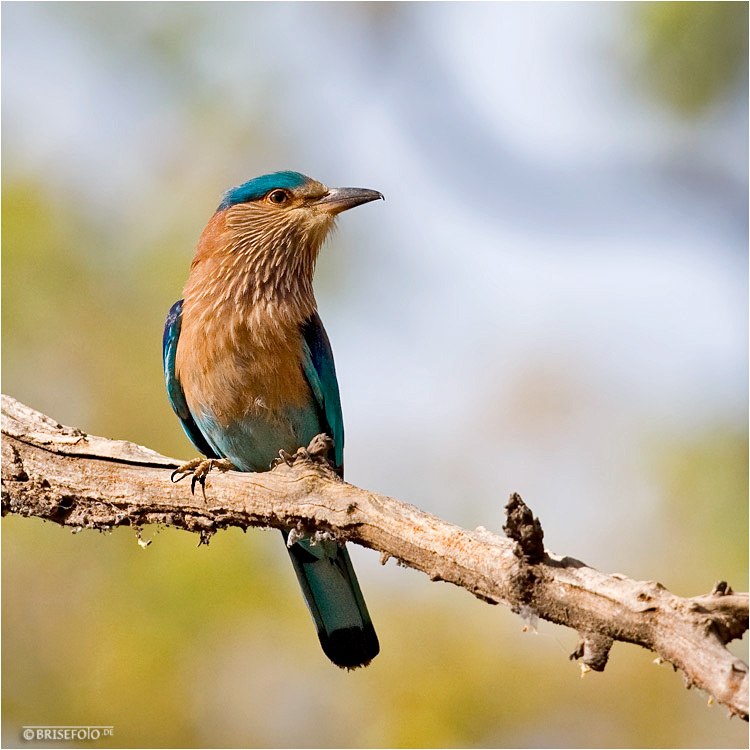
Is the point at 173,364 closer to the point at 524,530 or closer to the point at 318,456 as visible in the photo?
the point at 318,456

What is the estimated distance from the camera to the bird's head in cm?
551

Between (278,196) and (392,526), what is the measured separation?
3.01 meters

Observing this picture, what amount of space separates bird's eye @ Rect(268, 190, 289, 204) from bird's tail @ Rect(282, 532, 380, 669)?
2125mm

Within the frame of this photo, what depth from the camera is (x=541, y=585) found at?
9.47 ft

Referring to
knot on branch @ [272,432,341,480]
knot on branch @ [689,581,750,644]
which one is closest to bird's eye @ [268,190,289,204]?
knot on branch @ [272,432,341,480]

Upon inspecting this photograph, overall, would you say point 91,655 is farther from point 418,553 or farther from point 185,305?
point 418,553

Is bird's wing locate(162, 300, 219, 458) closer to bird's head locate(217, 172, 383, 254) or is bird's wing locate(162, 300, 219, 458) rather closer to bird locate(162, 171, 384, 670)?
bird locate(162, 171, 384, 670)

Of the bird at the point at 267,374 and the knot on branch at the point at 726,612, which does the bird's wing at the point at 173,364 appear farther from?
the knot on branch at the point at 726,612

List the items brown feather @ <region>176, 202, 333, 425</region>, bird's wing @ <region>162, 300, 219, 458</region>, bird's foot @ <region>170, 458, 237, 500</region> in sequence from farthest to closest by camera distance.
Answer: bird's wing @ <region>162, 300, 219, 458</region>, brown feather @ <region>176, 202, 333, 425</region>, bird's foot @ <region>170, 458, 237, 500</region>

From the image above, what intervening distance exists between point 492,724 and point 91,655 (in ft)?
9.31

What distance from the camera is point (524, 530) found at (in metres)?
2.82

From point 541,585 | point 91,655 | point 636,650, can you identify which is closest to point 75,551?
point 91,655

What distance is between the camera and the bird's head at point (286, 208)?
5508 mm

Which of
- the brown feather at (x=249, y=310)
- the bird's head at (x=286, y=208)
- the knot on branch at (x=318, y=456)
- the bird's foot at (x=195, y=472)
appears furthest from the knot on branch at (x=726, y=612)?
the bird's head at (x=286, y=208)
